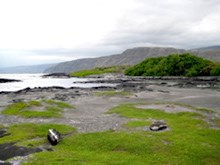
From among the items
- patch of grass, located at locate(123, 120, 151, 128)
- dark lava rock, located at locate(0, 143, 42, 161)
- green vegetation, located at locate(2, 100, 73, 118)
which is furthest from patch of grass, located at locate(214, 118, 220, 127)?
green vegetation, located at locate(2, 100, 73, 118)

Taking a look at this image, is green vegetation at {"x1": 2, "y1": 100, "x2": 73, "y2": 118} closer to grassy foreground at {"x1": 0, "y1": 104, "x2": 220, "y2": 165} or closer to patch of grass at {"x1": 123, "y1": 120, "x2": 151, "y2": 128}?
grassy foreground at {"x1": 0, "y1": 104, "x2": 220, "y2": 165}

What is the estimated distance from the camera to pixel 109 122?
126 ft

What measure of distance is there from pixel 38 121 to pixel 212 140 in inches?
903

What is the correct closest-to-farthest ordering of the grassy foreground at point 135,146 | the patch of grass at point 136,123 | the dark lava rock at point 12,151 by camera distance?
the grassy foreground at point 135,146
the dark lava rock at point 12,151
the patch of grass at point 136,123

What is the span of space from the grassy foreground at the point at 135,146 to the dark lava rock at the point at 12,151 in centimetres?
147

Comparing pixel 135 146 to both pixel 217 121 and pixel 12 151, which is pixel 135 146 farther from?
pixel 217 121

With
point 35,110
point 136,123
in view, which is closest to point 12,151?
point 136,123

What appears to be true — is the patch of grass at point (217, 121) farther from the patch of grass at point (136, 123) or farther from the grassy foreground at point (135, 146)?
the patch of grass at point (136, 123)

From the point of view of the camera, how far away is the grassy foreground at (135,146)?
23.8m

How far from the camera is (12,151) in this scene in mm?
26531

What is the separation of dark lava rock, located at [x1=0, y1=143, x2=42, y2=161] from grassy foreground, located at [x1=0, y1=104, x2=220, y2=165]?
1.47m

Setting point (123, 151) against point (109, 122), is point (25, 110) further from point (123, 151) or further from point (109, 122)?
point (123, 151)

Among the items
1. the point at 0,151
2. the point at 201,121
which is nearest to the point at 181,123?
the point at 201,121

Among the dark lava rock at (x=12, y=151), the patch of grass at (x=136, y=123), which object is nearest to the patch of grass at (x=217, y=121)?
the patch of grass at (x=136, y=123)
